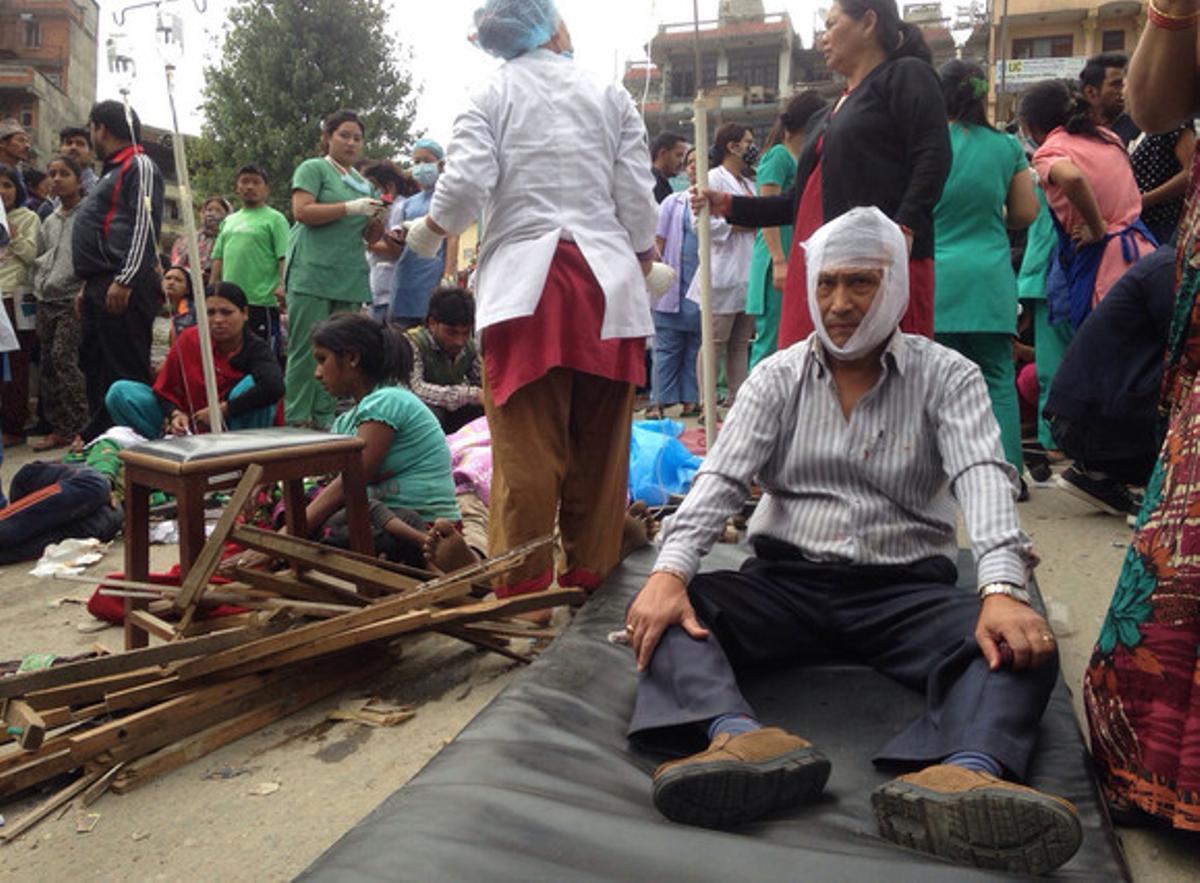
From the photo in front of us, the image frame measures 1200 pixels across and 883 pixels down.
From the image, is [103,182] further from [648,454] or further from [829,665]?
[829,665]

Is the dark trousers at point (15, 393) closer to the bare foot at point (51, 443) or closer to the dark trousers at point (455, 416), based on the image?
the bare foot at point (51, 443)

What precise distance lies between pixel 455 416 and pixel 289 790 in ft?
11.0

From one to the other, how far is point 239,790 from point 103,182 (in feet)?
15.9

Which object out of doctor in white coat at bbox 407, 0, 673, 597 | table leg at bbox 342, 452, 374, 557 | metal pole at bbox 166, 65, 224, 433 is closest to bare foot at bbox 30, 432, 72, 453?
metal pole at bbox 166, 65, 224, 433

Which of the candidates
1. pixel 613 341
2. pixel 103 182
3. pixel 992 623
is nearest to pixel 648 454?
pixel 613 341

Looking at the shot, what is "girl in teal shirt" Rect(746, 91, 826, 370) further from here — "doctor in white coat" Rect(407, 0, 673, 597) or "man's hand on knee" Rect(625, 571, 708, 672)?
"man's hand on knee" Rect(625, 571, 708, 672)

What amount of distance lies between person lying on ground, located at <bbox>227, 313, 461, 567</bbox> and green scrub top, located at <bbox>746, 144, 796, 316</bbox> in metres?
2.24

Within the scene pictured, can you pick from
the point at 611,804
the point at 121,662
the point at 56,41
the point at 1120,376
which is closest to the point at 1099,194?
the point at 1120,376

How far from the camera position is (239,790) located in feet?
7.78

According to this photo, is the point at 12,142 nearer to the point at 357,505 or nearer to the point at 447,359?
the point at 447,359

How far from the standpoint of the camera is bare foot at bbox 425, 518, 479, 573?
3.34 m

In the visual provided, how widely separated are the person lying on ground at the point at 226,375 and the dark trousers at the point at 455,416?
0.82 meters

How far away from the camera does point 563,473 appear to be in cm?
330

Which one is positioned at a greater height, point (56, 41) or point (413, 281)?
point (56, 41)
